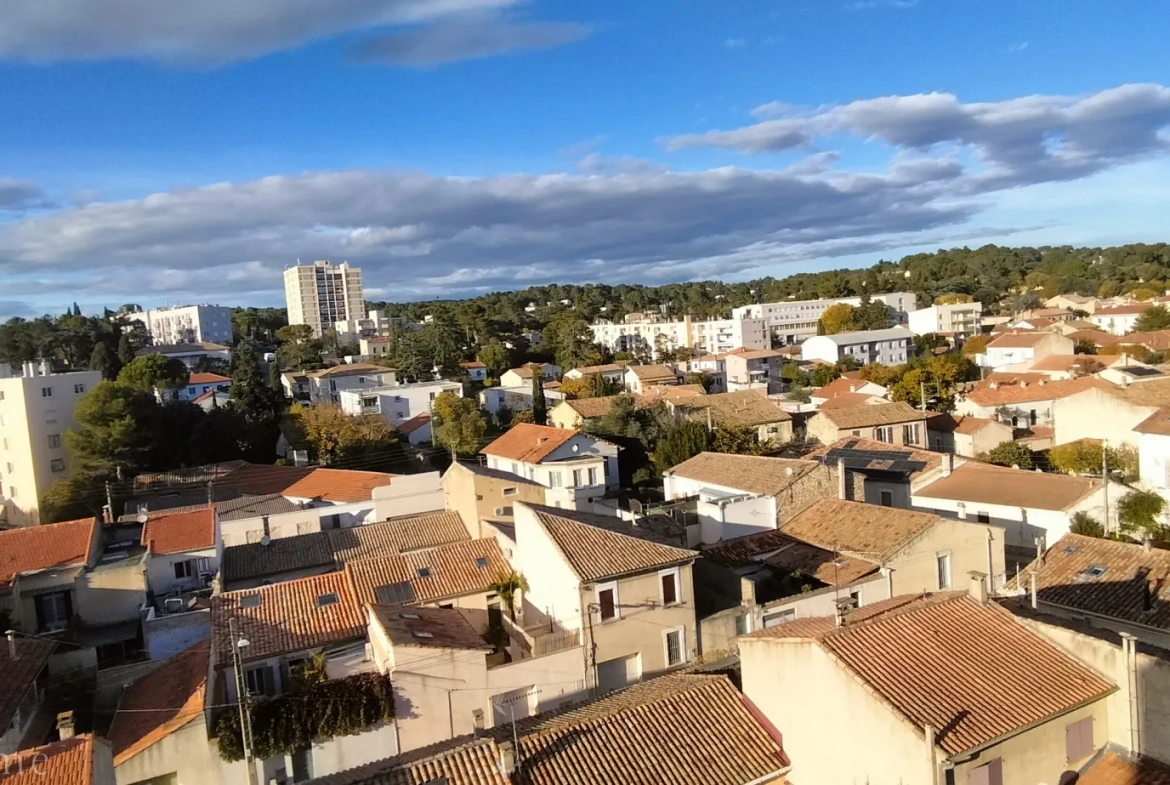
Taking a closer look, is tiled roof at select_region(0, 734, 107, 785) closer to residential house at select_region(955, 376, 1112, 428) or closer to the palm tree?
the palm tree

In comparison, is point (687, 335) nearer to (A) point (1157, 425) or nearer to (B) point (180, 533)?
(A) point (1157, 425)

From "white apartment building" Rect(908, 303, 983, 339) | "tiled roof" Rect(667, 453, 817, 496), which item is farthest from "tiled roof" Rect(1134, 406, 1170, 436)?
"white apartment building" Rect(908, 303, 983, 339)

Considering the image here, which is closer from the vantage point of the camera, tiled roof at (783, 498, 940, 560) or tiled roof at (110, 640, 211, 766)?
tiled roof at (110, 640, 211, 766)

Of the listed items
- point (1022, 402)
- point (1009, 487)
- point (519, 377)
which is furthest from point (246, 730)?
point (519, 377)

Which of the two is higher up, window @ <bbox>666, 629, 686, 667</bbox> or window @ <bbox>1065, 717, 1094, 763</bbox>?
window @ <bbox>1065, 717, 1094, 763</bbox>

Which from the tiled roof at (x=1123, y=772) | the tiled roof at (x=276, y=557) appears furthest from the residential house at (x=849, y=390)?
the tiled roof at (x=1123, y=772)

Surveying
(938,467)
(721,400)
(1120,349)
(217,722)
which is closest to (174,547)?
(217,722)

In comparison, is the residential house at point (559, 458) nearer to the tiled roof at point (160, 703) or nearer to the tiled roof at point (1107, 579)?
the tiled roof at point (1107, 579)

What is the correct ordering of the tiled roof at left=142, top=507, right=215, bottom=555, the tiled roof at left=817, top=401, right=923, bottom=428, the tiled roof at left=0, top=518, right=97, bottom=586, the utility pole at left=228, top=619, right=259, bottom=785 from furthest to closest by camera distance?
the tiled roof at left=817, top=401, right=923, bottom=428 → the tiled roof at left=142, top=507, right=215, bottom=555 → the tiled roof at left=0, top=518, right=97, bottom=586 → the utility pole at left=228, top=619, right=259, bottom=785
